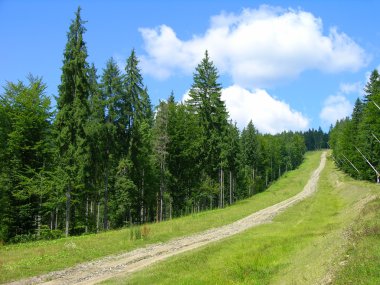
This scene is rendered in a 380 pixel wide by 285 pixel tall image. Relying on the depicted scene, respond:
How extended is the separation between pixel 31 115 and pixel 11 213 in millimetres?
9518

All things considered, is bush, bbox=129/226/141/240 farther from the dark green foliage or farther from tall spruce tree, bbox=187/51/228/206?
tall spruce tree, bbox=187/51/228/206

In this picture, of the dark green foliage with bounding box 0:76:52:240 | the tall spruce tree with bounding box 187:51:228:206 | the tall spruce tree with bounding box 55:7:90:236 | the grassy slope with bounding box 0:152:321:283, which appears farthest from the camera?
the tall spruce tree with bounding box 187:51:228:206

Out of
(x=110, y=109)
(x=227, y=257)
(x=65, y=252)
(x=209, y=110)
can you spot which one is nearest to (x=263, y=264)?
(x=227, y=257)

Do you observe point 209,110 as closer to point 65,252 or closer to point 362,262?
point 65,252

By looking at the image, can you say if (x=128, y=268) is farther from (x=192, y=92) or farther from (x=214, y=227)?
(x=192, y=92)

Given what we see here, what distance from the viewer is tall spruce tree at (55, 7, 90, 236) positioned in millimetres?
33156

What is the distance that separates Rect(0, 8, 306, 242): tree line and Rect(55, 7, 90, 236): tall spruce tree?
9cm

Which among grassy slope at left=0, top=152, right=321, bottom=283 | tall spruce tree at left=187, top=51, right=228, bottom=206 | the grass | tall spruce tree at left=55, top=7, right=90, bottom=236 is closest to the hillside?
grassy slope at left=0, top=152, right=321, bottom=283

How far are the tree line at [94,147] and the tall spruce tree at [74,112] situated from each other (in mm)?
86

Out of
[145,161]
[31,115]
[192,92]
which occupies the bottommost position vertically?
[145,161]

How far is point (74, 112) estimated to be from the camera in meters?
33.4

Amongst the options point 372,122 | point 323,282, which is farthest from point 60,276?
point 372,122

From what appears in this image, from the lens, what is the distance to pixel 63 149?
3378cm

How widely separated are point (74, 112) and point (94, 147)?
3797 mm
